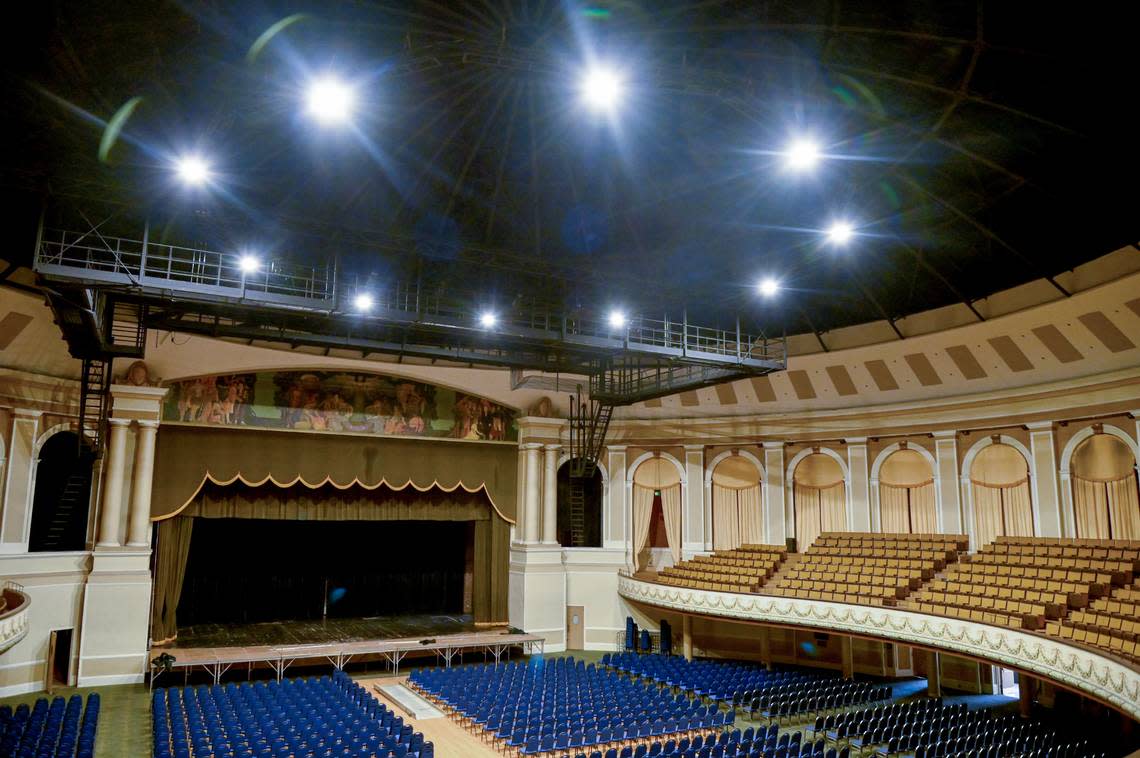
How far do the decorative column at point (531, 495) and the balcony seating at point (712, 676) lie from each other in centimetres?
553

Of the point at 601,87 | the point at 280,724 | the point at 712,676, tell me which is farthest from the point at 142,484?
the point at 601,87

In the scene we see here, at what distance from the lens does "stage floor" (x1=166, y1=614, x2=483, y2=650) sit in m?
23.1

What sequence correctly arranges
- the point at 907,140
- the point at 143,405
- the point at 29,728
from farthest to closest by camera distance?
the point at 143,405 → the point at 29,728 → the point at 907,140

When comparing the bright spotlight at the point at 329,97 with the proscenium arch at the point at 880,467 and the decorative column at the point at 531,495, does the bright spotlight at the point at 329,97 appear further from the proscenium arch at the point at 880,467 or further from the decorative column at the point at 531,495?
the proscenium arch at the point at 880,467

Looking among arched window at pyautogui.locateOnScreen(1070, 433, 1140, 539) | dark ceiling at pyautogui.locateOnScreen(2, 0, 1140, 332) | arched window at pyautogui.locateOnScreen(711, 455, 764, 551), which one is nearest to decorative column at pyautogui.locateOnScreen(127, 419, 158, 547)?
dark ceiling at pyautogui.locateOnScreen(2, 0, 1140, 332)

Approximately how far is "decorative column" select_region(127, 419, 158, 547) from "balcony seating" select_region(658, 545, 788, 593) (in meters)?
15.9

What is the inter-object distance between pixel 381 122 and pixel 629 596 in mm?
18771

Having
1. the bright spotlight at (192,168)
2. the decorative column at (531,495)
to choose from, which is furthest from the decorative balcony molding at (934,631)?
the bright spotlight at (192,168)

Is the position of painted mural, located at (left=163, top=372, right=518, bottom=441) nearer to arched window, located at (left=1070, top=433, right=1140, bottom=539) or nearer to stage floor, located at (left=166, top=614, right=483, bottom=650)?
stage floor, located at (left=166, top=614, right=483, bottom=650)

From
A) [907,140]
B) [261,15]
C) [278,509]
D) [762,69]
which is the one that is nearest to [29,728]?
[278,509]

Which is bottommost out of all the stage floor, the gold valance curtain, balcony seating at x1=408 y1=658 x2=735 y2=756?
balcony seating at x1=408 y1=658 x2=735 y2=756

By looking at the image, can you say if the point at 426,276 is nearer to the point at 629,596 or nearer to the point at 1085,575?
the point at 629,596

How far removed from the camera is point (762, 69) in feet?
35.4

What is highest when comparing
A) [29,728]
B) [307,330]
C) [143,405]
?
[307,330]
